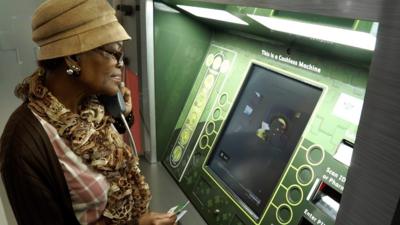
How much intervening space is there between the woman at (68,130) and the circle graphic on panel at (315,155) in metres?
0.57

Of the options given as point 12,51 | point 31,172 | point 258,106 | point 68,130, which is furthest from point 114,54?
point 12,51

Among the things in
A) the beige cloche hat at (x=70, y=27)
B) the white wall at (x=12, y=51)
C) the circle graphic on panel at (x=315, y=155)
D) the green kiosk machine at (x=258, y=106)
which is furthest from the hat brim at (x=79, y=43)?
the white wall at (x=12, y=51)

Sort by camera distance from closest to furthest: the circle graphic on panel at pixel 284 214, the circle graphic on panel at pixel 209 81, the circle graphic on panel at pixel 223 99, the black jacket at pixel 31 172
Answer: the black jacket at pixel 31 172, the circle graphic on panel at pixel 284 214, the circle graphic on panel at pixel 223 99, the circle graphic on panel at pixel 209 81

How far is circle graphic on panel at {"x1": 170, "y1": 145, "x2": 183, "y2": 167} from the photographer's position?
1645mm

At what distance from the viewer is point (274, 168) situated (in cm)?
116

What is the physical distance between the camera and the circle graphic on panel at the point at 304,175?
1.03 meters

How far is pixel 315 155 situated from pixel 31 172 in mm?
843

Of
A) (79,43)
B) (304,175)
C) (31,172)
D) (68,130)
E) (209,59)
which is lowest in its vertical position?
(31,172)

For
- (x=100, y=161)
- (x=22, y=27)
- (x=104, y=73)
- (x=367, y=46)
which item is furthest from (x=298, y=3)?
(x=22, y=27)

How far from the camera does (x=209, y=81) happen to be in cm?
160

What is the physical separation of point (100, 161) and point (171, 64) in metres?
0.70

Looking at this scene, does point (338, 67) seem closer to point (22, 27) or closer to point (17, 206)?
point (17, 206)

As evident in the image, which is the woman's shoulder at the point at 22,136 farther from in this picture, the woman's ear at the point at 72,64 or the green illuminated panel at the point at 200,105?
the green illuminated panel at the point at 200,105

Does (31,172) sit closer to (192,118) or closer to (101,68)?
(101,68)
